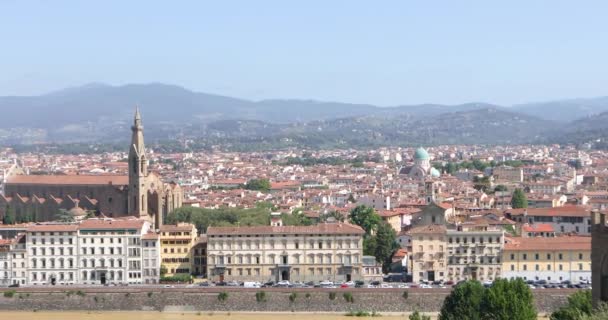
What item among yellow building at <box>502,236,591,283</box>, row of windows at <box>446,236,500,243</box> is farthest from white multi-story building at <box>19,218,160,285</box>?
yellow building at <box>502,236,591,283</box>

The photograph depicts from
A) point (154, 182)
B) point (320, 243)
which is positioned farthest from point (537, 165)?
point (320, 243)

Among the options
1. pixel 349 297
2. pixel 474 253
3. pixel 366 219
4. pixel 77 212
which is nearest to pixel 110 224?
pixel 77 212

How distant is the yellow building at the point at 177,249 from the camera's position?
4734 cm

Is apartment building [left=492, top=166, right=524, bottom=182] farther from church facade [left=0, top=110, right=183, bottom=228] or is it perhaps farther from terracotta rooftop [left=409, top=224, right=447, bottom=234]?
terracotta rooftop [left=409, top=224, right=447, bottom=234]

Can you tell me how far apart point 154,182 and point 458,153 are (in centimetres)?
11069

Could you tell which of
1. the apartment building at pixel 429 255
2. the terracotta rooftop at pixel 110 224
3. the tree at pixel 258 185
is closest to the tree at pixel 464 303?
the apartment building at pixel 429 255

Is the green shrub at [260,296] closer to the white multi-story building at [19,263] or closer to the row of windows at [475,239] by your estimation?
the row of windows at [475,239]

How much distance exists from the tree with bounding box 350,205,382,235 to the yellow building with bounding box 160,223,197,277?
853 cm

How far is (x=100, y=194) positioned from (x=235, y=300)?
795 inches

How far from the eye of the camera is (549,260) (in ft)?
145

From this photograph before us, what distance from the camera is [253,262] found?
46.3m

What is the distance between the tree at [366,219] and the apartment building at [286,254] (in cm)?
686

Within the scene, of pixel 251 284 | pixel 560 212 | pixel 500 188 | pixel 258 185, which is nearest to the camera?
pixel 251 284

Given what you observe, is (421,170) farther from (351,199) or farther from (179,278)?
(179,278)
